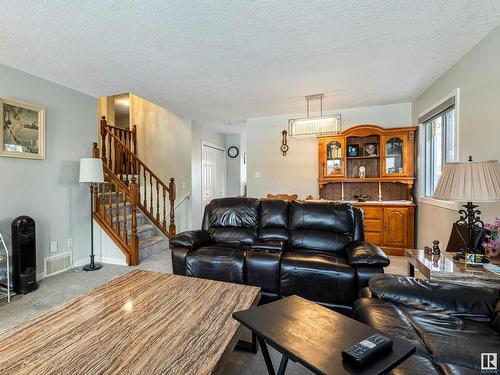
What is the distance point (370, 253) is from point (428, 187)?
2.38 meters

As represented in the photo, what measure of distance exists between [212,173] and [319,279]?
16.4ft

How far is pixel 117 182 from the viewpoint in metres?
3.95

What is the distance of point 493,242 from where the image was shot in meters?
1.84

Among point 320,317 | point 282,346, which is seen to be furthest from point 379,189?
point 282,346

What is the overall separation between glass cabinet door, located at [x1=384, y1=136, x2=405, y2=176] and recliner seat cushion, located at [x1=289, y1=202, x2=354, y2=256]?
1841 millimetres

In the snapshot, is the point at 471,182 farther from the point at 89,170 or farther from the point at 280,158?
the point at 89,170

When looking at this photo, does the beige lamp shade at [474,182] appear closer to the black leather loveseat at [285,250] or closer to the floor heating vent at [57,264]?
the black leather loveseat at [285,250]

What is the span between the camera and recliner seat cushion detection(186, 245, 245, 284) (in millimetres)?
2475

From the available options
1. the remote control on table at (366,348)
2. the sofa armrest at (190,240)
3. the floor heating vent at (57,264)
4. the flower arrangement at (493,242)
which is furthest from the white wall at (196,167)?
the remote control on table at (366,348)

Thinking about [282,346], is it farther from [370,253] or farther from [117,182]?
[117,182]

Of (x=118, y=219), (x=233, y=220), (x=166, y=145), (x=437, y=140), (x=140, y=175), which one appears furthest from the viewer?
(x=166, y=145)

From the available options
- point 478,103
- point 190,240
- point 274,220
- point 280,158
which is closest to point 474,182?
point 478,103

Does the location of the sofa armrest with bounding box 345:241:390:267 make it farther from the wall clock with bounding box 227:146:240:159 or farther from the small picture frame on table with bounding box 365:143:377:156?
the wall clock with bounding box 227:146:240:159

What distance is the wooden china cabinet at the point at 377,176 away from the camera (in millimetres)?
3994
